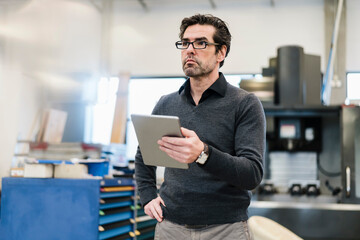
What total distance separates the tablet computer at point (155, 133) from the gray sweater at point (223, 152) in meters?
0.12

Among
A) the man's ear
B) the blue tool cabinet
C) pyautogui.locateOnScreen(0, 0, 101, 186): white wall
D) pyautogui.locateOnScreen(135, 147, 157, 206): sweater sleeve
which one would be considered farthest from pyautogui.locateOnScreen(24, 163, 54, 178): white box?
the man's ear

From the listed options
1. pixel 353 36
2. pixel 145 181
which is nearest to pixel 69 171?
pixel 145 181

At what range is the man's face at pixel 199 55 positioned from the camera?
1352 mm

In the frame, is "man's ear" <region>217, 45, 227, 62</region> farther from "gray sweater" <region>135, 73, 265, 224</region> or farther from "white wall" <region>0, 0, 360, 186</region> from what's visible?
"white wall" <region>0, 0, 360, 186</region>

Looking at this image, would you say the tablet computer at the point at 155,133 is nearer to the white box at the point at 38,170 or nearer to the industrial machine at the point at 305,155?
the white box at the point at 38,170

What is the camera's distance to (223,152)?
1229 mm

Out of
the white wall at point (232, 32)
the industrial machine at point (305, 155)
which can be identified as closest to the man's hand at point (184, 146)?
→ the industrial machine at point (305, 155)

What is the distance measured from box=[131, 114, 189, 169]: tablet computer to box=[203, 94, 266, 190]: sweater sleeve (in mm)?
104

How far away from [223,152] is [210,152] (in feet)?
0.37

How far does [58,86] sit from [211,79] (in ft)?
9.07

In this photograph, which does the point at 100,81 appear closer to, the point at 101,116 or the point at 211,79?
the point at 101,116

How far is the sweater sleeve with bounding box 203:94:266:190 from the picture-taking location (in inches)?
44.7

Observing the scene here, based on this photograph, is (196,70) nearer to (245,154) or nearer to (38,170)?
(245,154)

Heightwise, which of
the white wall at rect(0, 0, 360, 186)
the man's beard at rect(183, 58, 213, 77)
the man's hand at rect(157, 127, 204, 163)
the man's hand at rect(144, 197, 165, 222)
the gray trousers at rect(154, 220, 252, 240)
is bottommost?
the gray trousers at rect(154, 220, 252, 240)
